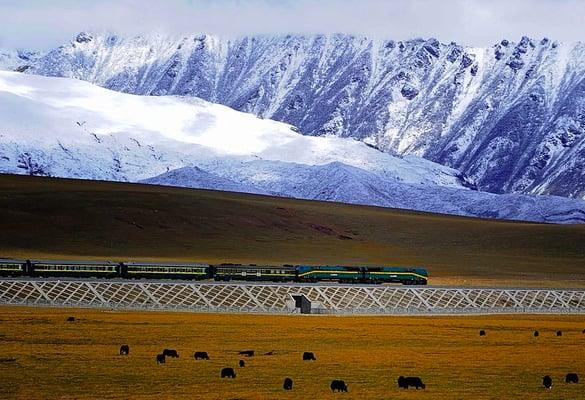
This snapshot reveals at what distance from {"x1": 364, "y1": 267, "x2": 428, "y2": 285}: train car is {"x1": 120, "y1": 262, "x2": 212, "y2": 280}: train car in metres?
16.5

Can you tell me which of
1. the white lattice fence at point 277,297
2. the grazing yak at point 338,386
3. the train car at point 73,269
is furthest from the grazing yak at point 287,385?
the train car at point 73,269

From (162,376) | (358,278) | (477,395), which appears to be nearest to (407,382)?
(477,395)

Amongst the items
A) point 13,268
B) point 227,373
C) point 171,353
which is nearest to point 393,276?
point 13,268

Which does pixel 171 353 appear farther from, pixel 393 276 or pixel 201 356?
pixel 393 276

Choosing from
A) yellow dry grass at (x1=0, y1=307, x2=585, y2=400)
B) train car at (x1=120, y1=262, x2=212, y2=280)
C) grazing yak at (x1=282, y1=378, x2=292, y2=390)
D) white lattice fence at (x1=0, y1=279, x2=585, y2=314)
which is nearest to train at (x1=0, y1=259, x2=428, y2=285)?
train car at (x1=120, y1=262, x2=212, y2=280)

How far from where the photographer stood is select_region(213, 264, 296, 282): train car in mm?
125688

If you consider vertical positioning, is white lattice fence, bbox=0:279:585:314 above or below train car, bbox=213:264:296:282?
below

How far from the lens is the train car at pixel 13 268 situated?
117 m

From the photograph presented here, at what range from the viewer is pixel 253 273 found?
12700 centimetres

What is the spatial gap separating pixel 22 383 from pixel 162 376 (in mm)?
6677

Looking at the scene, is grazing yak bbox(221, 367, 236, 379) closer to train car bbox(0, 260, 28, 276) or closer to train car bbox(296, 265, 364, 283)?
train car bbox(0, 260, 28, 276)

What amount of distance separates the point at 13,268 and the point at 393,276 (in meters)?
38.2

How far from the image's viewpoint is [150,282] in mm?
113000

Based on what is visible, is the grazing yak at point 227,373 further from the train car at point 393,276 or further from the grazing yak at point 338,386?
the train car at point 393,276
